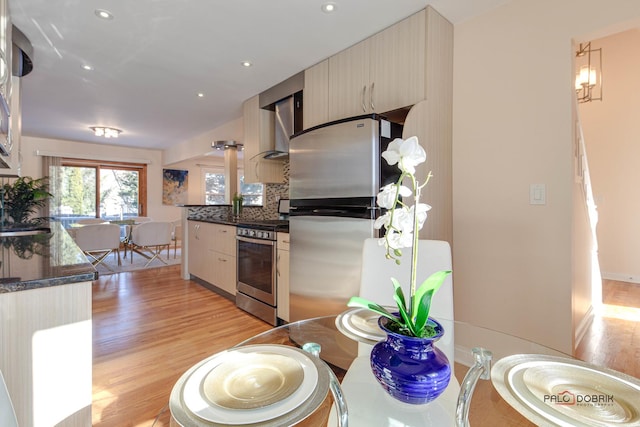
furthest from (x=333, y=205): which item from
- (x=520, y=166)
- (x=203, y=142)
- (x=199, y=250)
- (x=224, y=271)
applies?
(x=203, y=142)

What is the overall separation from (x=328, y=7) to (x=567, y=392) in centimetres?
224

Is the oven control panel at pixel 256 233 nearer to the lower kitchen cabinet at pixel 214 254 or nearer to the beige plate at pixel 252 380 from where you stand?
the lower kitchen cabinet at pixel 214 254

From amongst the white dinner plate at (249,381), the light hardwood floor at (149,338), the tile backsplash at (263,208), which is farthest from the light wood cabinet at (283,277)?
the white dinner plate at (249,381)

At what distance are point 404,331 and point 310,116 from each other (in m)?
2.53

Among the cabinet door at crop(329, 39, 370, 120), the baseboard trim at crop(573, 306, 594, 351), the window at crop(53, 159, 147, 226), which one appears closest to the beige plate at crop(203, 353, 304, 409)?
the cabinet door at crop(329, 39, 370, 120)

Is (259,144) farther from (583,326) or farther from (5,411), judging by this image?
(583,326)

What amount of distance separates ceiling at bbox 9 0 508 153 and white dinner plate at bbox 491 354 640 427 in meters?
2.11

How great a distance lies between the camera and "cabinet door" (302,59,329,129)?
271 cm

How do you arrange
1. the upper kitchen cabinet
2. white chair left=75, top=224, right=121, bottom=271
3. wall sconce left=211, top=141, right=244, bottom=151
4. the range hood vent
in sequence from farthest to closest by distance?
wall sconce left=211, top=141, right=244, bottom=151, white chair left=75, top=224, right=121, bottom=271, the upper kitchen cabinet, the range hood vent

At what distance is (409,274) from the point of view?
1.28 meters

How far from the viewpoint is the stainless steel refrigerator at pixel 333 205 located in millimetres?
1852

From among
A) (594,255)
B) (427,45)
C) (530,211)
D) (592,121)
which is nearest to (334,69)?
(427,45)

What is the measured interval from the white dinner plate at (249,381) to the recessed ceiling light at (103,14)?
244cm

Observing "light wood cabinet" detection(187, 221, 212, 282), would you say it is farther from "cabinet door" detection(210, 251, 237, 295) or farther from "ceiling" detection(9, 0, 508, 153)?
"ceiling" detection(9, 0, 508, 153)
